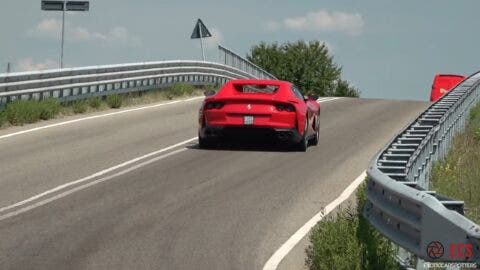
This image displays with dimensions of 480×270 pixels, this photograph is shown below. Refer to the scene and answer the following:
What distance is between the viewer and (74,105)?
24422 mm

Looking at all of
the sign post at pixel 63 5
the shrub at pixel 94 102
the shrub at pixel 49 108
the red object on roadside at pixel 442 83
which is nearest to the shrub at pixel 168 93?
the sign post at pixel 63 5

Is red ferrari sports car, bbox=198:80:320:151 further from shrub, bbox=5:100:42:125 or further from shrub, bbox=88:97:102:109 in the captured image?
shrub, bbox=88:97:102:109

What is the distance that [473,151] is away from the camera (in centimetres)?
1775

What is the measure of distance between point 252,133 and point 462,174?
14.2 ft

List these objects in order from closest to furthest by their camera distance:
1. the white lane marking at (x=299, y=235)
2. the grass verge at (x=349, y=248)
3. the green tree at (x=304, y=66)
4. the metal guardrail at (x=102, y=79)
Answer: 1. the grass verge at (x=349, y=248)
2. the white lane marking at (x=299, y=235)
3. the metal guardrail at (x=102, y=79)
4. the green tree at (x=304, y=66)

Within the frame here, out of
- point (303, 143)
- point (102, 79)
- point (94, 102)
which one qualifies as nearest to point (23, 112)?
point (94, 102)

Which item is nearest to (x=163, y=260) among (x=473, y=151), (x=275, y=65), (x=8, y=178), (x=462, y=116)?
(x=8, y=178)

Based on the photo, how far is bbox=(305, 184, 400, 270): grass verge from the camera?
24.9ft

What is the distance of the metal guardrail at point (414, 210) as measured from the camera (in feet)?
16.9

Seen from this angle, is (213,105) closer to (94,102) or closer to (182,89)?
(94,102)

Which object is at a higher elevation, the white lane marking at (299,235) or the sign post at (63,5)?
the sign post at (63,5)

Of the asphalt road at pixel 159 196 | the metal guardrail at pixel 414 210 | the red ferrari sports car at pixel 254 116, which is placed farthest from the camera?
the red ferrari sports car at pixel 254 116

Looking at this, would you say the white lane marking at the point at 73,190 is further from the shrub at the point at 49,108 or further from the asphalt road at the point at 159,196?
the shrub at the point at 49,108

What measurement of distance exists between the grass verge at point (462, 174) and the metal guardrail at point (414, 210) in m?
1.08
